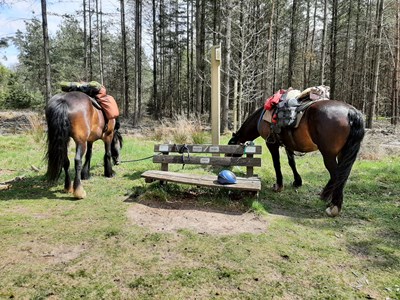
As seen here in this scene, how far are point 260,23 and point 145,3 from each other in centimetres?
900

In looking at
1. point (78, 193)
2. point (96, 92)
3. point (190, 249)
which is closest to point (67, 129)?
point (78, 193)

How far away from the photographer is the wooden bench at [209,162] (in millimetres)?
4098

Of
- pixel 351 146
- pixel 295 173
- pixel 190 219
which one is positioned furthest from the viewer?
pixel 295 173

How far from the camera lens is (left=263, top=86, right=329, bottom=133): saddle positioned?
4312 mm

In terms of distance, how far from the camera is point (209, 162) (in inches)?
183

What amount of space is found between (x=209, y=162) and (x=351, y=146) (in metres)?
2.05

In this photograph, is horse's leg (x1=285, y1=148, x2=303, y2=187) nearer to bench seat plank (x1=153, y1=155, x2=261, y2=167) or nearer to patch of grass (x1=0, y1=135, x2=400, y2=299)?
patch of grass (x1=0, y1=135, x2=400, y2=299)

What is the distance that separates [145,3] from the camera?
875 inches

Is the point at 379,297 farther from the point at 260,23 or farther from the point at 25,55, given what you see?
the point at 25,55

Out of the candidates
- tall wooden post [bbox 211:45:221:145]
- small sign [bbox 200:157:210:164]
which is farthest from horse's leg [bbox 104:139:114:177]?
tall wooden post [bbox 211:45:221:145]

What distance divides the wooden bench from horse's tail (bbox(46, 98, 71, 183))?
122 centimetres

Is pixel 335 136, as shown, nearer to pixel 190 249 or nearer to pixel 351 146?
pixel 351 146

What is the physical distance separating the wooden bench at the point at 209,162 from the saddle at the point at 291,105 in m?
0.59

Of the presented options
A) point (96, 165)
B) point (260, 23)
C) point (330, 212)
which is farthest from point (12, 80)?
point (330, 212)
